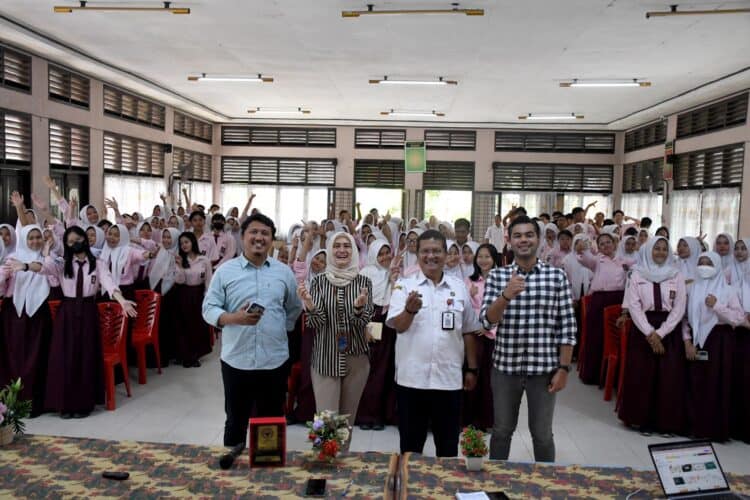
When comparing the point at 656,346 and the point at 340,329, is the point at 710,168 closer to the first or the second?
the point at 656,346

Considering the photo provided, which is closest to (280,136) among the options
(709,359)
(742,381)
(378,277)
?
(378,277)

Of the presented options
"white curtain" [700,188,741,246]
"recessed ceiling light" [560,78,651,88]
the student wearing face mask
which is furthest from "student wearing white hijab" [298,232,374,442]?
"white curtain" [700,188,741,246]

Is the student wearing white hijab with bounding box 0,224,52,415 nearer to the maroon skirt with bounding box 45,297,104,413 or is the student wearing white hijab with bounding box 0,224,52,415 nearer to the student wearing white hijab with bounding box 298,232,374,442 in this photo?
the maroon skirt with bounding box 45,297,104,413

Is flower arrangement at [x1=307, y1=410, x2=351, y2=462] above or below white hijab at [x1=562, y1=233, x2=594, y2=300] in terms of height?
below

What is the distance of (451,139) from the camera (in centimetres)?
1797

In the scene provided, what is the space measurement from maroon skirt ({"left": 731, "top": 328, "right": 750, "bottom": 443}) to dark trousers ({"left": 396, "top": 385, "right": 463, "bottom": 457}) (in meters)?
2.96

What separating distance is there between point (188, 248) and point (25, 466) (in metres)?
4.81

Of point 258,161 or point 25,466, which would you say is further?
point 258,161

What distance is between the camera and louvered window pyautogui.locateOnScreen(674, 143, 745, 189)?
1108 centimetres

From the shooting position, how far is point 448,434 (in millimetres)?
3141

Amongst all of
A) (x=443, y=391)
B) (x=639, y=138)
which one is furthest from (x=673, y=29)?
(x=639, y=138)

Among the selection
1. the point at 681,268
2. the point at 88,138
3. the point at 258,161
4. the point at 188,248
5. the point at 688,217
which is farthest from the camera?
the point at 258,161

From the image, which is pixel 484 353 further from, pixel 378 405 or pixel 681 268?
pixel 681 268

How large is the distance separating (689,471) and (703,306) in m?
Answer: 2.95
